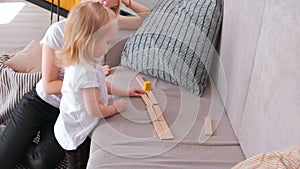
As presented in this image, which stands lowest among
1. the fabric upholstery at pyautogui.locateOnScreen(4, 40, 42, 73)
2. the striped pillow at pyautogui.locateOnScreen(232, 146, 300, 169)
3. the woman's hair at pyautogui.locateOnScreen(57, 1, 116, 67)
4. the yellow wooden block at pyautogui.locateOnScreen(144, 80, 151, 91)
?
the fabric upholstery at pyautogui.locateOnScreen(4, 40, 42, 73)

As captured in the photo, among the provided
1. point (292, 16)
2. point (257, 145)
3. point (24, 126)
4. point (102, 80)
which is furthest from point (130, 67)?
point (292, 16)

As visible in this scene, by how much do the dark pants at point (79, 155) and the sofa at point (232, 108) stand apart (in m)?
0.11

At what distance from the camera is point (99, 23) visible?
4.89 ft

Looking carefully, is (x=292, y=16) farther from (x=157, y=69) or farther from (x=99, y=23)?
(x=157, y=69)

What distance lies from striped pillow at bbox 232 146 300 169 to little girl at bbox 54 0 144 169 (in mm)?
765

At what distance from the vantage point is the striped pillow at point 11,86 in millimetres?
1991

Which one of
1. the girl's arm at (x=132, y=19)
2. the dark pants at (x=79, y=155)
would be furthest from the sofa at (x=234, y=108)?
the girl's arm at (x=132, y=19)

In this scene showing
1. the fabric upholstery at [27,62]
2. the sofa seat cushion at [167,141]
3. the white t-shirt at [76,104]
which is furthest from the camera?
the fabric upholstery at [27,62]

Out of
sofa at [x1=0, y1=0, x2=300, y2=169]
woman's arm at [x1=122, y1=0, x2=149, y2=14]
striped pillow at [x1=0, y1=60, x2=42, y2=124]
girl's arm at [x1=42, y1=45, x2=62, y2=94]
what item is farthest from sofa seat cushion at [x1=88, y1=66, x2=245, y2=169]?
woman's arm at [x1=122, y1=0, x2=149, y2=14]

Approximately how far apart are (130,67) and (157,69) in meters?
0.17

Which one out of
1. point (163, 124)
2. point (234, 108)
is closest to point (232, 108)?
point (234, 108)

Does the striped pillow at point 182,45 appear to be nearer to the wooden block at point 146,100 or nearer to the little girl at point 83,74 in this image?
the wooden block at point 146,100

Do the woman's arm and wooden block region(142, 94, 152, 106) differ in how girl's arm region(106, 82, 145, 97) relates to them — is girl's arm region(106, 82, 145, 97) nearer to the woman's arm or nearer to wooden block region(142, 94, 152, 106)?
wooden block region(142, 94, 152, 106)

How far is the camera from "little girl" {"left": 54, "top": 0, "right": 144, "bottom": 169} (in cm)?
148
